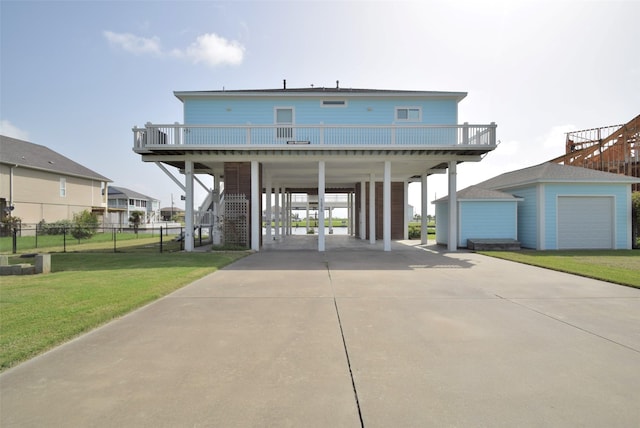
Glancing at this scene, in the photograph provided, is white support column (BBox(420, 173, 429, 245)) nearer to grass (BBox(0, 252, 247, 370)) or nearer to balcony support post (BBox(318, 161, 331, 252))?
balcony support post (BBox(318, 161, 331, 252))

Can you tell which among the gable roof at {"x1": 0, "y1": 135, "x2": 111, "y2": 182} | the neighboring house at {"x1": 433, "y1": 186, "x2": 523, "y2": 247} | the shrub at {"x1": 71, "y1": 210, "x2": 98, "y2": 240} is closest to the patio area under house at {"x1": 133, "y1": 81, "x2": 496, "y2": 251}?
the neighboring house at {"x1": 433, "y1": 186, "x2": 523, "y2": 247}

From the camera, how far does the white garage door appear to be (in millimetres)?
Result: 14680

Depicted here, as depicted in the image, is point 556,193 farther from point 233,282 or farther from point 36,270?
point 36,270

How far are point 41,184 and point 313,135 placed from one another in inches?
1016

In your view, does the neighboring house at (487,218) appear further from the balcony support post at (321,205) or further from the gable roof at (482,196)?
the balcony support post at (321,205)

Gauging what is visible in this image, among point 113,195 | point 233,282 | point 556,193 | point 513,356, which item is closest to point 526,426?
point 513,356

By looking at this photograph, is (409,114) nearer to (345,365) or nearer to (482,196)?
(482,196)

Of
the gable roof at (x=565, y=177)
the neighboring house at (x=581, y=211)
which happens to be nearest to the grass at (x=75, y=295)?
the neighboring house at (x=581, y=211)

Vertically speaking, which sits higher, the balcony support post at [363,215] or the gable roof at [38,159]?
the gable roof at [38,159]

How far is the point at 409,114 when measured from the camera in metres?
15.2

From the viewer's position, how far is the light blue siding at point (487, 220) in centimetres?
1506

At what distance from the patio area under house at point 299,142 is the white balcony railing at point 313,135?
0.13 ft

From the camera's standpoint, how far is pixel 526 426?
226 centimetres

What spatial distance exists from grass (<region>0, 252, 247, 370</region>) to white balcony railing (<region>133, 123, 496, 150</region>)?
5.37 meters
